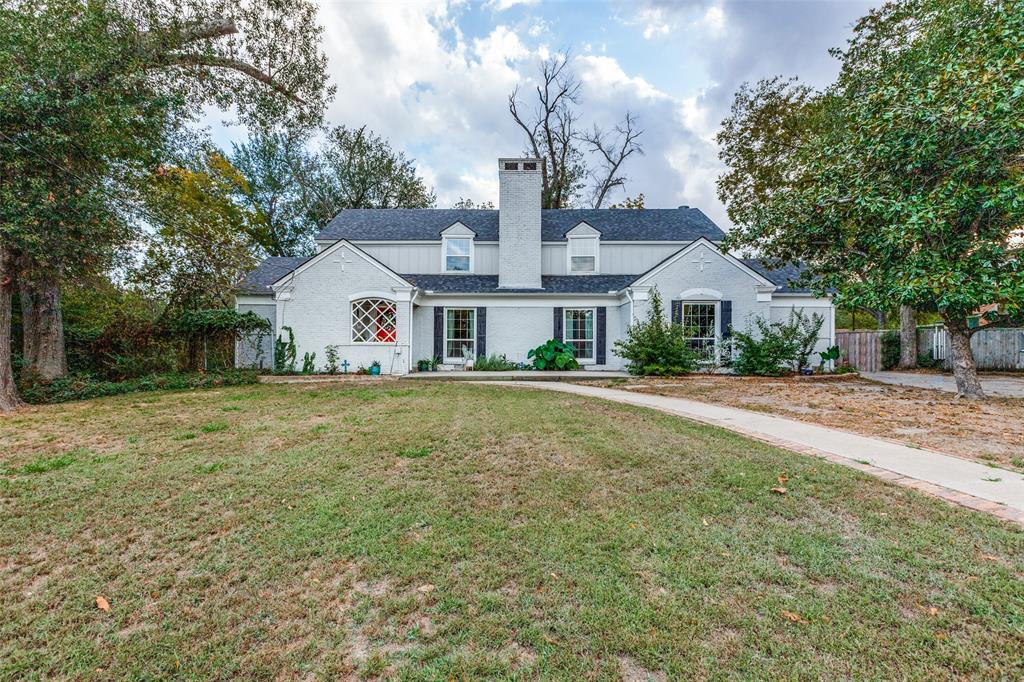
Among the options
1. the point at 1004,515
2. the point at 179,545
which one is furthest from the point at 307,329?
the point at 1004,515

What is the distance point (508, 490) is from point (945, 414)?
27.5 ft

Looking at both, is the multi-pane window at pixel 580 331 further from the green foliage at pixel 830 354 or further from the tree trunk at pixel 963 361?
the tree trunk at pixel 963 361

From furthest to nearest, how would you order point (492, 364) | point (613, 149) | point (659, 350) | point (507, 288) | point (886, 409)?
point (613, 149)
point (507, 288)
point (492, 364)
point (659, 350)
point (886, 409)

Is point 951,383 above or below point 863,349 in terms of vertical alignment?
below

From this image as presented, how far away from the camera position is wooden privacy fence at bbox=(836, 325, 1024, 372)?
15539mm

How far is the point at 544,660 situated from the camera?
1.92 m

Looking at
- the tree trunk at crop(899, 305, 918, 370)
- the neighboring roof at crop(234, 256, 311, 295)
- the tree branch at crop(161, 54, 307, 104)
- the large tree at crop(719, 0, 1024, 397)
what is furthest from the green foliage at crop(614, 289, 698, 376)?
the tree branch at crop(161, 54, 307, 104)

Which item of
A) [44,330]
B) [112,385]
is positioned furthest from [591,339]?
[44,330]

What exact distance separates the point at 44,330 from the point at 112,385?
110 inches

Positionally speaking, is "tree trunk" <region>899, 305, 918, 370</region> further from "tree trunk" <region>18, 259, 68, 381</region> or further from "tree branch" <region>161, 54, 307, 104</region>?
"tree trunk" <region>18, 259, 68, 381</region>

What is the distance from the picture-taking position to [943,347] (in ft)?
52.7

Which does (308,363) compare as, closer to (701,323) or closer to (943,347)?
(701,323)

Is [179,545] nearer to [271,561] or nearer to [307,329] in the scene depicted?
[271,561]

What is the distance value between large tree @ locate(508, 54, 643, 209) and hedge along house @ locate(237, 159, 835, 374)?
8715 millimetres
